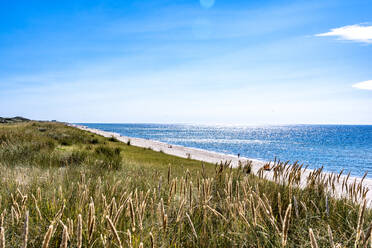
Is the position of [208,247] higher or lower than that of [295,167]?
lower

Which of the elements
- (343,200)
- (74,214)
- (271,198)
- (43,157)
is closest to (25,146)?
(43,157)

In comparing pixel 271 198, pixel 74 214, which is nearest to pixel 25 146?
pixel 74 214

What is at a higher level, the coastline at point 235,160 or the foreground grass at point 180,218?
the foreground grass at point 180,218

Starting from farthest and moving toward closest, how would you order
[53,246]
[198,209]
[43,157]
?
[43,157]
[198,209]
[53,246]

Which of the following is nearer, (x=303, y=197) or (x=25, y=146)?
(x=303, y=197)

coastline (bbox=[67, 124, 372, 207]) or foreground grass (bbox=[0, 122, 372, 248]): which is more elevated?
foreground grass (bbox=[0, 122, 372, 248])

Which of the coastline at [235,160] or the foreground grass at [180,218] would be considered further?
the coastline at [235,160]

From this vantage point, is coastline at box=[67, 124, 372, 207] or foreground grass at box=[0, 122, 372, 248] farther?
coastline at box=[67, 124, 372, 207]

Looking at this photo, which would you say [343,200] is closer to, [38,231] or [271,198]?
[271,198]

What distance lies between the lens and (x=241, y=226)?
2.77m

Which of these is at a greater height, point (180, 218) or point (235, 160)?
point (180, 218)

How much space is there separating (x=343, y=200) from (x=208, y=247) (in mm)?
2837

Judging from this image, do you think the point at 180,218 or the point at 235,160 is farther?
the point at 235,160

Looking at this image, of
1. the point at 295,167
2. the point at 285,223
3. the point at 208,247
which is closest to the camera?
the point at 285,223
